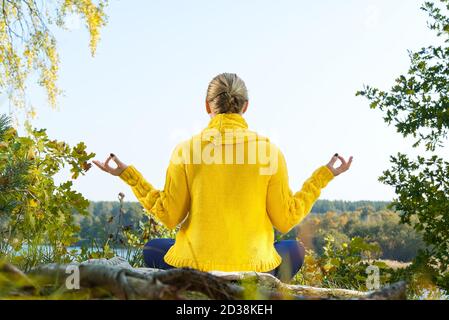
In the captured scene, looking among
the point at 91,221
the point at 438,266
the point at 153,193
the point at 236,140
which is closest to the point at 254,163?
the point at 236,140

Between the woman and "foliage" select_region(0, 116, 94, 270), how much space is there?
1618 mm

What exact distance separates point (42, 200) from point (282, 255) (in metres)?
2.42

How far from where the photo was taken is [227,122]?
3205 mm

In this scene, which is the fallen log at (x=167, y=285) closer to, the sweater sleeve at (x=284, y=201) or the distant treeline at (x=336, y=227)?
the sweater sleeve at (x=284, y=201)

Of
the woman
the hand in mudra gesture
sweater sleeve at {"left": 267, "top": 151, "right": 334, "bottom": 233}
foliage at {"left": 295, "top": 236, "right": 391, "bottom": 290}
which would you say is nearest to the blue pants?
the woman

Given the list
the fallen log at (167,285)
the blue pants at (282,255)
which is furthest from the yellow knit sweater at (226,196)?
the fallen log at (167,285)

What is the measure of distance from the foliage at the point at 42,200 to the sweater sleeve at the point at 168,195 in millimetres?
1438

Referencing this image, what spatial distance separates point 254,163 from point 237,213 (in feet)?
0.94

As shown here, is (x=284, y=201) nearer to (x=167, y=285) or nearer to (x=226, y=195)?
(x=226, y=195)

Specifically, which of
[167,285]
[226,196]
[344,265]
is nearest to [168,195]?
[226,196]

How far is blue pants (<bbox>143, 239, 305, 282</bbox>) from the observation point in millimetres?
3484

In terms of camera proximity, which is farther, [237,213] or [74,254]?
[74,254]
